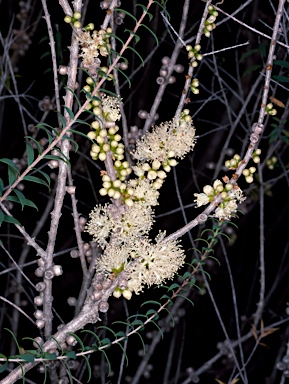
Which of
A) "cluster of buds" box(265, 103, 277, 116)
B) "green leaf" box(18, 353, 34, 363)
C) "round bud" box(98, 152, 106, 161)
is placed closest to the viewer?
"green leaf" box(18, 353, 34, 363)

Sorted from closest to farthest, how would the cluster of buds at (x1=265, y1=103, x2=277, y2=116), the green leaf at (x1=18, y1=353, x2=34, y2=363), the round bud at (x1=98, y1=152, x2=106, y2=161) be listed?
the green leaf at (x1=18, y1=353, x2=34, y2=363) < the round bud at (x1=98, y1=152, x2=106, y2=161) < the cluster of buds at (x1=265, y1=103, x2=277, y2=116)

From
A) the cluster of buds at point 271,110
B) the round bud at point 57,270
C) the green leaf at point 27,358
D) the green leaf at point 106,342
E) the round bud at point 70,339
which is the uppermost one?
the cluster of buds at point 271,110

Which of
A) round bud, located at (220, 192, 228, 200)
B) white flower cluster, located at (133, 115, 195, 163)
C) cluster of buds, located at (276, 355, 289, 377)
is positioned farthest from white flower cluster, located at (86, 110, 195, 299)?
cluster of buds, located at (276, 355, 289, 377)

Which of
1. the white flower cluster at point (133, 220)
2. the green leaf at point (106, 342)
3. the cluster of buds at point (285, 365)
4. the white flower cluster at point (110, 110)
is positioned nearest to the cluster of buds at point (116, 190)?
the white flower cluster at point (133, 220)

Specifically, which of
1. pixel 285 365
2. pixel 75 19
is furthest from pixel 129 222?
pixel 285 365

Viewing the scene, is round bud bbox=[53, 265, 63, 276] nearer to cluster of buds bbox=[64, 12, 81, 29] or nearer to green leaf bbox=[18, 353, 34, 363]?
green leaf bbox=[18, 353, 34, 363]

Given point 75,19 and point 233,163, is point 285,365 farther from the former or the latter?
point 75,19

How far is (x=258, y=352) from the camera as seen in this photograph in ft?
6.94

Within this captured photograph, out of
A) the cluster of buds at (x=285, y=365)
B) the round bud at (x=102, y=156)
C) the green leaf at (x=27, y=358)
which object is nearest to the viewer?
the green leaf at (x=27, y=358)

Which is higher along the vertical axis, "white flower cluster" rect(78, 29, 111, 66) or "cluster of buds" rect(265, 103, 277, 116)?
"white flower cluster" rect(78, 29, 111, 66)

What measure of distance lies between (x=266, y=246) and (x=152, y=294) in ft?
2.09

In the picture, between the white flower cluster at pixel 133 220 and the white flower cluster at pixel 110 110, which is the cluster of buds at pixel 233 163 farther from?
the white flower cluster at pixel 110 110

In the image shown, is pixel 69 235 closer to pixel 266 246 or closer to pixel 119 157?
pixel 266 246

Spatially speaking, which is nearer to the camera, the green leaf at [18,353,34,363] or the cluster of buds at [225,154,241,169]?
the green leaf at [18,353,34,363]
